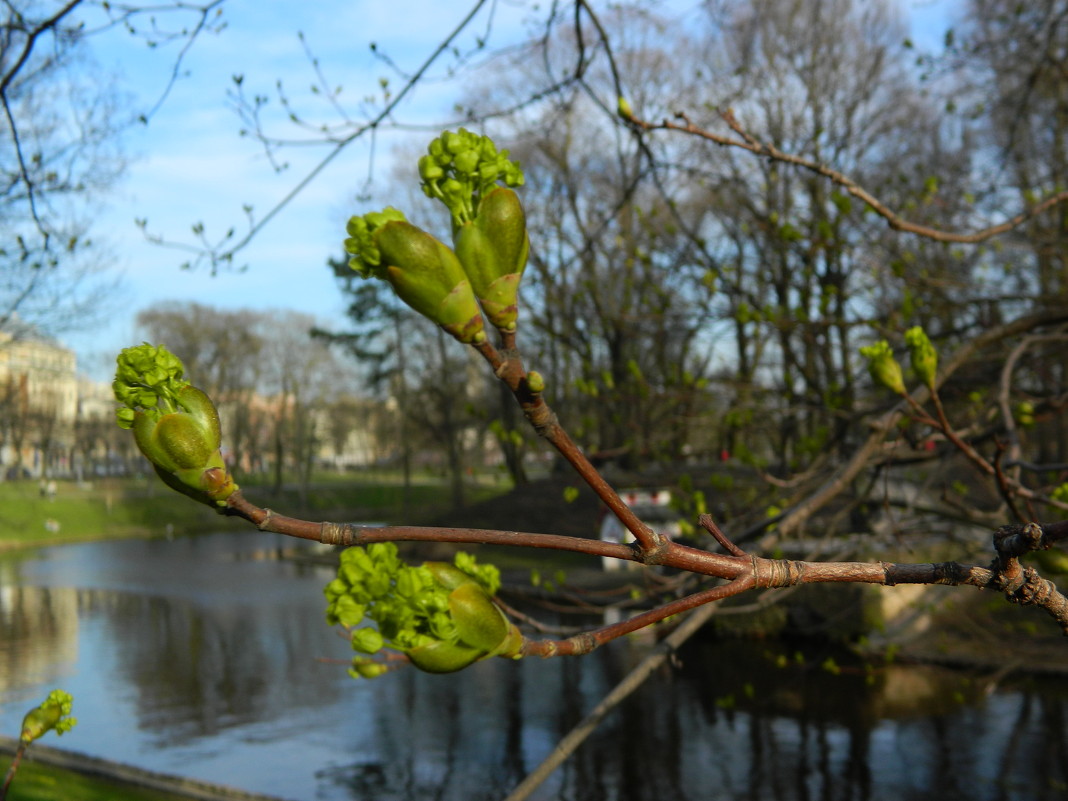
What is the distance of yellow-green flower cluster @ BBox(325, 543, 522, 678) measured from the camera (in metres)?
0.88

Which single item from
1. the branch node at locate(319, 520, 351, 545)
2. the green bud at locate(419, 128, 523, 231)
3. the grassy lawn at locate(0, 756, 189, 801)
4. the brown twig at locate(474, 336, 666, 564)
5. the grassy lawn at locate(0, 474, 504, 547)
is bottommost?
the grassy lawn at locate(0, 756, 189, 801)

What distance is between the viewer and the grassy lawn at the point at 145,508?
32.9 meters

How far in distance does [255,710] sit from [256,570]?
13819 mm

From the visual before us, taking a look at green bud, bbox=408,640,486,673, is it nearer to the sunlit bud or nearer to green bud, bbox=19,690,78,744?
the sunlit bud

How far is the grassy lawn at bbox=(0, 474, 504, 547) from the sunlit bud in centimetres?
2978

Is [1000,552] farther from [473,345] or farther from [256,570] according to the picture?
[256,570]

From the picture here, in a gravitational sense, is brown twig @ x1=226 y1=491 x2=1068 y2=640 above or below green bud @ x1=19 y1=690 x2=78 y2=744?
above

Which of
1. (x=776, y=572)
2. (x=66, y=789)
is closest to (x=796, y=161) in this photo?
(x=776, y=572)

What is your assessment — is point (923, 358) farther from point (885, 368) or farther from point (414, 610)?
point (414, 610)

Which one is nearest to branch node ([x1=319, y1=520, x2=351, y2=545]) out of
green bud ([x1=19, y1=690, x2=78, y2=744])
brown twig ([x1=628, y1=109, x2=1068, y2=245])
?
green bud ([x1=19, y1=690, x2=78, y2=744])

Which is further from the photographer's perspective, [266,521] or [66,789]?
[66,789]

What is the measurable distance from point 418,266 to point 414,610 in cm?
31

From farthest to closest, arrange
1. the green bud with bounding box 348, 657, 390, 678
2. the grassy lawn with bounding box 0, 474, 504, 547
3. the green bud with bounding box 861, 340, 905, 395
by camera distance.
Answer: the grassy lawn with bounding box 0, 474, 504, 547 < the green bud with bounding box 861, 340, 905, 395 < the green bud with bounding box 348, 657, 390, 678

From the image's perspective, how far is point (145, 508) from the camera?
37.9 meters
